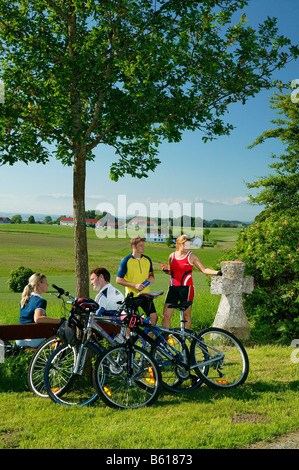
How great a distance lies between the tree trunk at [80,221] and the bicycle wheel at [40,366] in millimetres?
1454

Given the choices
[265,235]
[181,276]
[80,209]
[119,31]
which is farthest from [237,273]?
[119,31]

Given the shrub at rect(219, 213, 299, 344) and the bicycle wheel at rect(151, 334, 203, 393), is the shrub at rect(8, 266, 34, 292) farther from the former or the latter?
the bicycle wheel at rect(151, 334, 203, 393)

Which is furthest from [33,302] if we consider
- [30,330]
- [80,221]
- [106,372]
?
[106,372]

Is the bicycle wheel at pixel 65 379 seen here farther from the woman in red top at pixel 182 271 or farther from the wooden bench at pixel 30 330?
the woman in red top at pixel 182 271

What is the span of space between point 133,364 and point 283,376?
2.88 meters

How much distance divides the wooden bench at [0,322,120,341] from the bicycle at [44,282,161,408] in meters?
0.46

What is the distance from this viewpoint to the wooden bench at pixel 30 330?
6.73 m

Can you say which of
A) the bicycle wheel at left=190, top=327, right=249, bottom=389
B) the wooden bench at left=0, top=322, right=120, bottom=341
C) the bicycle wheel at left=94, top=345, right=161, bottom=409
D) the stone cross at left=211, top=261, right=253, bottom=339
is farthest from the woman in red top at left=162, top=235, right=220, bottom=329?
the bicycle wheel at left=94, top=345, right=161, bottom=409

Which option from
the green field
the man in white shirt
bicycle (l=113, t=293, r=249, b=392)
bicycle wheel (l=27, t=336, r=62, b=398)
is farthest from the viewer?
the man in white shirt

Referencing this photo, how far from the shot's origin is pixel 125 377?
5.97 meters

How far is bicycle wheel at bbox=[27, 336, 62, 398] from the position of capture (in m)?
6.32

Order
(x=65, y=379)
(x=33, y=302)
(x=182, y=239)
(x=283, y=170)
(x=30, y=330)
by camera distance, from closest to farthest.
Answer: (x=65, y=379), (x=30, y=330), (x=33, y=302), (x=182, y=239), (x=283, y=170)

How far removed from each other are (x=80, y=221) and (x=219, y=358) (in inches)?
124

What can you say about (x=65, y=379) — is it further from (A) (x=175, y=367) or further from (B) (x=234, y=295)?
(B) (x=234, y=295)
